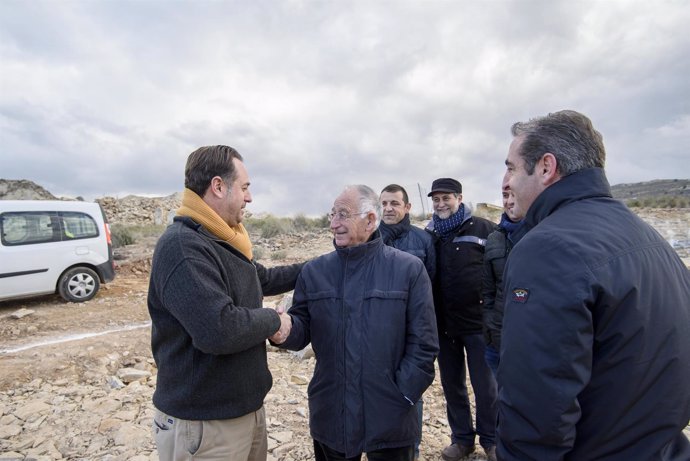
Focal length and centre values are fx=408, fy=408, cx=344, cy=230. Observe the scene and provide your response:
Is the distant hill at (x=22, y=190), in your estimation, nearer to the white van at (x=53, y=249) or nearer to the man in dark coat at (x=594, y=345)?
the white van at (x=53, y=249)

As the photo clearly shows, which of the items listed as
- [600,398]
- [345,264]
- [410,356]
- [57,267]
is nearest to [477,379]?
[410,356]

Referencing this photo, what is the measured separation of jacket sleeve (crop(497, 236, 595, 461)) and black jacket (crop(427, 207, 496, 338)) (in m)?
2.07

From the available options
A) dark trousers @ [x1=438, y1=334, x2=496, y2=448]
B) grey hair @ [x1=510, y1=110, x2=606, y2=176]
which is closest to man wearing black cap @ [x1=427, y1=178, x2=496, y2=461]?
dark trousers @ [x1=438, y1=334, x2=496, y2=448]

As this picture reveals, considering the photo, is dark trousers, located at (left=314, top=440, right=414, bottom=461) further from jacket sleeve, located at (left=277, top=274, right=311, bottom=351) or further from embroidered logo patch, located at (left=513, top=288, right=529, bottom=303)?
embroidered logo patch, located at (left=513, top=288, right=529, bottom=303)

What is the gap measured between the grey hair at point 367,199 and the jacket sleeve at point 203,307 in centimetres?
96

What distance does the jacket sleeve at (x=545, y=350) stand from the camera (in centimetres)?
113

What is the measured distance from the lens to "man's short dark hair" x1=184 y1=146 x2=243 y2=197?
193 centimetres

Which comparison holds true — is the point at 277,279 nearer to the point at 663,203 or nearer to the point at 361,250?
the point at 361,250

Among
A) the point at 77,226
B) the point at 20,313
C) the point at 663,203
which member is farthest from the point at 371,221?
the point at 663,203

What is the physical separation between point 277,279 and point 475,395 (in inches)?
75.2

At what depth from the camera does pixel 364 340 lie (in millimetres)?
2143

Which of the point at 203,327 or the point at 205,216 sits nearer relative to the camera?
the point at 203,327

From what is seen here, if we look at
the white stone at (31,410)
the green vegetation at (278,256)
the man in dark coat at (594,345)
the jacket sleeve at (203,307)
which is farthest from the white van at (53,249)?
the man in dark coat at (594,345)

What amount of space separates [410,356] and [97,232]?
313 inches
